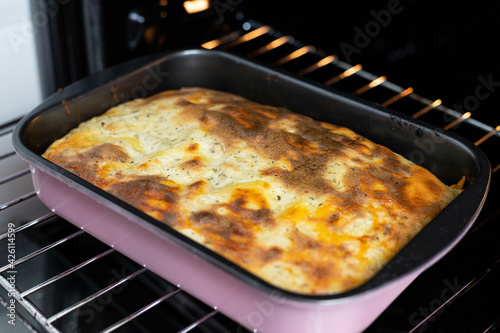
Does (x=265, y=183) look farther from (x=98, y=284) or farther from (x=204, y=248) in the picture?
(x=98, y=284)

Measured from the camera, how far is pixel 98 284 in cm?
140

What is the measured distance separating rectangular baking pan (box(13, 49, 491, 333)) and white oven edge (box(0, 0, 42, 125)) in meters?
0.33

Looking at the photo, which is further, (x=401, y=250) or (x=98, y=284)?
(x=98, y=284)

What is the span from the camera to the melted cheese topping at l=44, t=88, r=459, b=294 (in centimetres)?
125

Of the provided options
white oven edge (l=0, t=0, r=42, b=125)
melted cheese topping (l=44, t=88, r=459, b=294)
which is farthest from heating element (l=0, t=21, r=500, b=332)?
white oven edge (l=0, t=0, r=42, b=125)

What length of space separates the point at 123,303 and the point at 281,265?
1.19 ft

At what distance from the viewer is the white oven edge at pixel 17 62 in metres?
1.84

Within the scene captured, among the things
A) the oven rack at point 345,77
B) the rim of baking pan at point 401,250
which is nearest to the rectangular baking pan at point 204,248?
the rim of baking pan at point 401,250

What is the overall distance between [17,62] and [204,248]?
3.50ft

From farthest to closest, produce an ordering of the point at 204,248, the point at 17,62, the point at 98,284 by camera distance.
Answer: the point at 17,62, the point at 98,284, the point at 204,248

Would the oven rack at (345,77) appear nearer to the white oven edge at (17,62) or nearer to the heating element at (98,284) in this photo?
the heating element at (98,284)

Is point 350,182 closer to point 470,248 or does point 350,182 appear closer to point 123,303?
point 470,248

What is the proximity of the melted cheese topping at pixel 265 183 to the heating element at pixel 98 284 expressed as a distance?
148 mm

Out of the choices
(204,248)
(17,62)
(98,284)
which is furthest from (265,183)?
(17,62)
